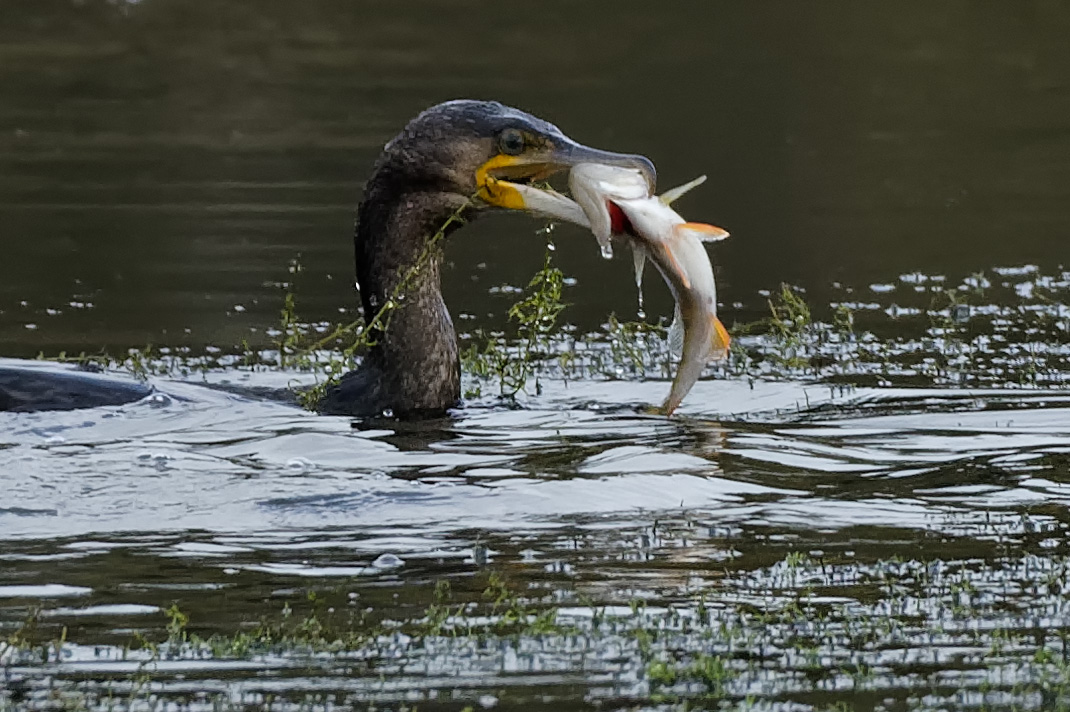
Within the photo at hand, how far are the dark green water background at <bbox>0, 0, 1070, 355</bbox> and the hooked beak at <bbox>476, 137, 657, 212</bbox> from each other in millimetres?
2658

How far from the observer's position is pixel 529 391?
28.7 feet

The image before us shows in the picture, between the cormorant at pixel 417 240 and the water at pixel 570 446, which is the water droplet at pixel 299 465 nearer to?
the water at pixel 570 446

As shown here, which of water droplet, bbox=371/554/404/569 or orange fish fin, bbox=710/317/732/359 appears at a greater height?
orange fish fin, bbox=710/317/732/359

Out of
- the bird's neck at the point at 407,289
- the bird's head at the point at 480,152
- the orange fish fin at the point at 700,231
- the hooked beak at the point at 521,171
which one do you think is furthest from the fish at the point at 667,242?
the bird's neck at the point at 407,289

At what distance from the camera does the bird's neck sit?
26.3 feet

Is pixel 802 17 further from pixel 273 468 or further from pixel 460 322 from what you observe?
pixel 273 468

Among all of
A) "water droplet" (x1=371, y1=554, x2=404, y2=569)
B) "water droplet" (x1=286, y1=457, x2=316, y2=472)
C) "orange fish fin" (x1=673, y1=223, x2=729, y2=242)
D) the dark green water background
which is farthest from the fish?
the dark green water background

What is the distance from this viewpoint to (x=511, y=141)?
25.7 ft

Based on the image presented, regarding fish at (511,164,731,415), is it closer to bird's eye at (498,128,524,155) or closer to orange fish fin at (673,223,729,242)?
orange fish fin at (673,223,729,242)

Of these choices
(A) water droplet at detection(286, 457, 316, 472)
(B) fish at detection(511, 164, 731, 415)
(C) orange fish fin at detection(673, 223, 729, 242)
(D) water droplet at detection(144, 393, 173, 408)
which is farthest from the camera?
(D) water droplet at detection(144, 393, 173, 408)

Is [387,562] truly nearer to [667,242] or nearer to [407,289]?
[667,242]

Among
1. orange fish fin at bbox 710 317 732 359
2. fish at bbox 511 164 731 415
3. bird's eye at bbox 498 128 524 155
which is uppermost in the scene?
bird's eye at bbox 498 128 524 155

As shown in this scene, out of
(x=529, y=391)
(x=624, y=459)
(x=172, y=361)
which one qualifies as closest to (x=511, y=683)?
(x=624, y=459)

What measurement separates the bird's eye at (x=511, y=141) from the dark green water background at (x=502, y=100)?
2.75 m
